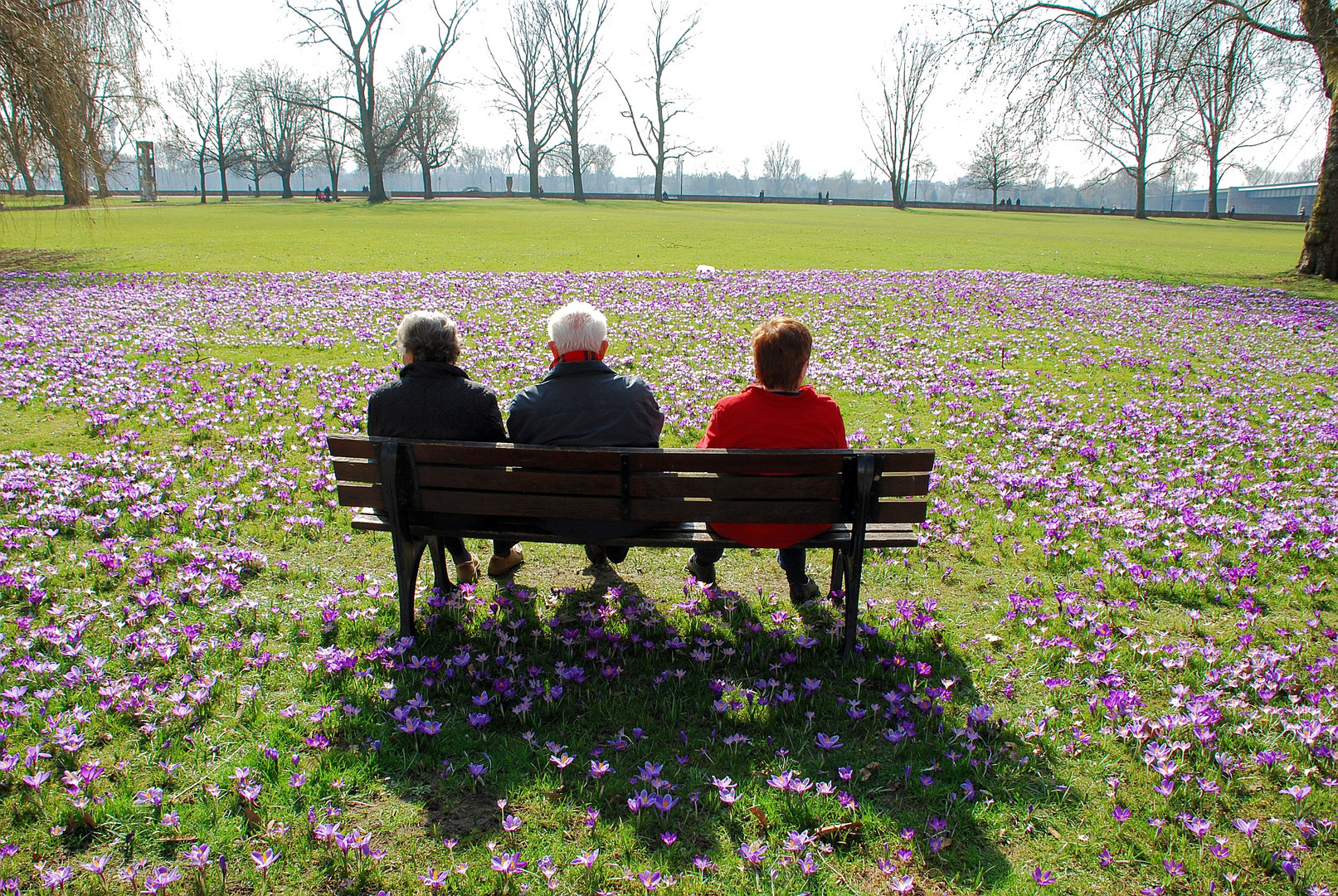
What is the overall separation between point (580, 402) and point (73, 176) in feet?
59.3

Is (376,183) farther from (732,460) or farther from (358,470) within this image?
(732,460)

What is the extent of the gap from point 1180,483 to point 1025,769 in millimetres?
4028

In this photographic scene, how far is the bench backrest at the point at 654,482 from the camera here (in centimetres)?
337

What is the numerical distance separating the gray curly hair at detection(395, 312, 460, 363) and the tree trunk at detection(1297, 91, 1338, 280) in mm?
21540

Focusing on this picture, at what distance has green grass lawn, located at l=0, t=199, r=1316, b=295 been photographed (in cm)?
2117

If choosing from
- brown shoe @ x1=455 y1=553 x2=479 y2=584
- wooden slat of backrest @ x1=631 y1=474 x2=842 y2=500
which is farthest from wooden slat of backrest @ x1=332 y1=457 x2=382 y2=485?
wooden slat of backrest @ x1=631 y1=474 x2=842 y2=500

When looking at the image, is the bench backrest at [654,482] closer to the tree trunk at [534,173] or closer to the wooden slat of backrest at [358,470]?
the wooden slat of backrest at [358,470]

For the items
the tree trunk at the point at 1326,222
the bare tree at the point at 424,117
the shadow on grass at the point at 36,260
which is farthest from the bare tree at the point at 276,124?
the tree trunk at the point at 1326,222

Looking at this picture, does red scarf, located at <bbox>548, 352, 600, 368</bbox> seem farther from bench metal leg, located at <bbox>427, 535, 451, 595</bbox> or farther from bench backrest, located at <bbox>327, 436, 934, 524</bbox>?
bench metal leg, located at <bbox>427, 535, 451, 595</bbox>

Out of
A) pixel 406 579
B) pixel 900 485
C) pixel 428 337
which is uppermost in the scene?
pixel 428 337

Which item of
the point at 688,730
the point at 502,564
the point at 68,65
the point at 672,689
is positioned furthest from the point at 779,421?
the point at 68,65

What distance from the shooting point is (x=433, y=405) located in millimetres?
3920

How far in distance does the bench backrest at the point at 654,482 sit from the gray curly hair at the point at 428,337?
1.97 feet

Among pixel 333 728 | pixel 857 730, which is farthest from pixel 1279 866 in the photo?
pixel 333 728
